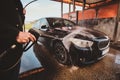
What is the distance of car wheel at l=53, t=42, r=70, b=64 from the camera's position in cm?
338

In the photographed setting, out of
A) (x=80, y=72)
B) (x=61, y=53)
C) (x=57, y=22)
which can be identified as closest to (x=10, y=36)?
(x=80, y=72)

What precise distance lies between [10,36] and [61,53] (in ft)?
8.98

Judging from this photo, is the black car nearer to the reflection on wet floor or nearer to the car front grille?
the car front grille

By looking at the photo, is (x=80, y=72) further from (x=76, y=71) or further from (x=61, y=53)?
(x=61, y=53)

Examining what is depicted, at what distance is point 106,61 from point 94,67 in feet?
2.17

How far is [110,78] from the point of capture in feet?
9.01

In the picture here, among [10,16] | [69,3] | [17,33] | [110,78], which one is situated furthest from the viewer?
[69,3]

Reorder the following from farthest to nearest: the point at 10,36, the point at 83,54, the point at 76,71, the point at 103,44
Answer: the point at 103,44 < the point at 76,71 < the point at 83,54 < the point at 10,36

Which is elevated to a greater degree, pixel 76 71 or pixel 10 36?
pixel 10 36

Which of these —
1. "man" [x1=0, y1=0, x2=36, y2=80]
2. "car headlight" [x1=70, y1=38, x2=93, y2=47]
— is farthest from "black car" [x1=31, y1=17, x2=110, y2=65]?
"man" [x1=0, y1=0, x2=36, y2=80]

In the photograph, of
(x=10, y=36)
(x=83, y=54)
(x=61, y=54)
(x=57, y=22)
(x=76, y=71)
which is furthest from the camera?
(x=57, y=22)

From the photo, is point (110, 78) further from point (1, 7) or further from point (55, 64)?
point (1, 7)

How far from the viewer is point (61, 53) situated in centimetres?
357

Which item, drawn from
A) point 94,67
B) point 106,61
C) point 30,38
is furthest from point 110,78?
point 30,38
